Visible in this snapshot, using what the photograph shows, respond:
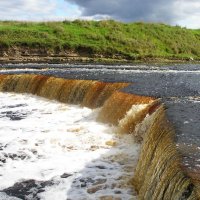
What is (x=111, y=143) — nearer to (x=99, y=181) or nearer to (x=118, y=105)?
(x=118, y=105)

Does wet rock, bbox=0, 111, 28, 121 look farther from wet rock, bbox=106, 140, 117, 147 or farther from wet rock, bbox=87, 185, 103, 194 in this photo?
wet rock, bbox=87, 185, 103, 194

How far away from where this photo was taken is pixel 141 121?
15.6 meters

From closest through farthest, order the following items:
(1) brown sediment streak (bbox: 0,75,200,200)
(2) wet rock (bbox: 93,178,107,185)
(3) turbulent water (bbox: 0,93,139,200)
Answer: (1) brown sediment streak (bbox: 0,75,200,200) < (3) turbulent water (bbox: 0,93,139,200) < (2) wet rock (bbox: 93,178,107,185)

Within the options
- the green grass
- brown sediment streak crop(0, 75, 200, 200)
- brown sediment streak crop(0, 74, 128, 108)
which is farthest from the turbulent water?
the green grass

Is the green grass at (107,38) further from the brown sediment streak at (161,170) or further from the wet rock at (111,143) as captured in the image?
the brown sediment streak at (161,170)

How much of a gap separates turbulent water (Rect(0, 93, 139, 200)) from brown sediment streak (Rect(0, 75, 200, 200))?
0.64m

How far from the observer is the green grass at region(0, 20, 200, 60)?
5250cm

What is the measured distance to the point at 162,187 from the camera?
789cm

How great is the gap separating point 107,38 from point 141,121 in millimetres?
43298

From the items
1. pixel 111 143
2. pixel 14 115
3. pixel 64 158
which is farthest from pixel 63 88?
pixel 64 158

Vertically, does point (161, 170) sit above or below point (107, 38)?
below

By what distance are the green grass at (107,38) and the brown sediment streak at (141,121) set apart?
23.8 metres

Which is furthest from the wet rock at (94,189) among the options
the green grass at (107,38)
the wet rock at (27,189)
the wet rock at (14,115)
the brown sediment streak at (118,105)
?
the green grass at (107,38)

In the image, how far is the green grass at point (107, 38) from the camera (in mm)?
52500
